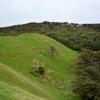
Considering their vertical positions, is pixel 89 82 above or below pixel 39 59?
below

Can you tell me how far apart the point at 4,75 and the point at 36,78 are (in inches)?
1020

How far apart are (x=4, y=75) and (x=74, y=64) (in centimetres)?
4412

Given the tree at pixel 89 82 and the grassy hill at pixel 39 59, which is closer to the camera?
the tree at pixel 89 82

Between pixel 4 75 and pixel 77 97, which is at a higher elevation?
pixel 4 75

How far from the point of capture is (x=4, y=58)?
282 feet

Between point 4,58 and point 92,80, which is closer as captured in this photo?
point 92,80

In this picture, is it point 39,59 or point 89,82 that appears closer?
point 89,82

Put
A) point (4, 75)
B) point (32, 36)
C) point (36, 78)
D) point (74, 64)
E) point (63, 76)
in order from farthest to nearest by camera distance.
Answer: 1. point (32, 36)
2. point (74, 64)
3. point (63, 76)
4. point (36, 78)
5. point (4, 75)

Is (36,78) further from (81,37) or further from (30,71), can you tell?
(81,37)

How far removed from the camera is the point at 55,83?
80000 mm

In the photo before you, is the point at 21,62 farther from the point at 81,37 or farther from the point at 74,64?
the point at 81,37

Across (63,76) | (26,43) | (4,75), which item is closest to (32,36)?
(26,43)

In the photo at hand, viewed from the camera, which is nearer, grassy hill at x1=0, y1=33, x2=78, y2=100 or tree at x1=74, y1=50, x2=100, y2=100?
tree at x1=74, y1=50, x2=100, y2=100

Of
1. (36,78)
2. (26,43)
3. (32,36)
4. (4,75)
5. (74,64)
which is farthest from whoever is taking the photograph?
(32,36)
